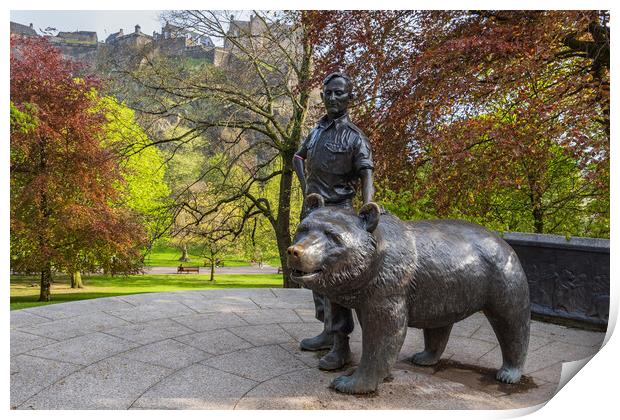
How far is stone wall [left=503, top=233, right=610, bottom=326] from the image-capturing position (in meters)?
6.55

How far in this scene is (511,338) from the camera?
4109 millimetres

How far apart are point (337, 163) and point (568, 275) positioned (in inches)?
177

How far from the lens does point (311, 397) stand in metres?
3.83

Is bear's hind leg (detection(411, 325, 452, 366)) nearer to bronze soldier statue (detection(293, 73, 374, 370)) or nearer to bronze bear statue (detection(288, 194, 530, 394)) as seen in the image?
bronze bear statue (detection(288, 194, 530, 394))

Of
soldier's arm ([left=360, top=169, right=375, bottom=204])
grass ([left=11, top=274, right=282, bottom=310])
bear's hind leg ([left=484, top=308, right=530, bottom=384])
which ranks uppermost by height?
soldier's arm ([left=360, top=169, right=375, bottom=204])

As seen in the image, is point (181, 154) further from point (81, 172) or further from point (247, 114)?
point (81, 172)

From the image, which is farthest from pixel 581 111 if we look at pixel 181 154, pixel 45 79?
pixel 181 154

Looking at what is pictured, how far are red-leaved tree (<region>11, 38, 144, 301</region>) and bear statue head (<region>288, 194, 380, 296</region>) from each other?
818 centimetres

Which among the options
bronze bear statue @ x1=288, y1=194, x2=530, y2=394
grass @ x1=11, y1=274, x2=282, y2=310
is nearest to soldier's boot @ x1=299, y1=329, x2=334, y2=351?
bronze bear statue @ x1=288, y1=194, x2=530, y2=394

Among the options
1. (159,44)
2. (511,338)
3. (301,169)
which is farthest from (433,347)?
(159,44)

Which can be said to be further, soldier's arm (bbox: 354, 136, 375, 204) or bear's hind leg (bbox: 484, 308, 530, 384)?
soldier's arm (bbox: 354, 136, 375, 204)

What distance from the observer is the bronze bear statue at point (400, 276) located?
132 inches

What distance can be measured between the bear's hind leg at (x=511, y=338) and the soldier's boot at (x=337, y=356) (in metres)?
1.39

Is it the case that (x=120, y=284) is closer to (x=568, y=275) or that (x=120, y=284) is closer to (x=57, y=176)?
(x=57, y=176)
